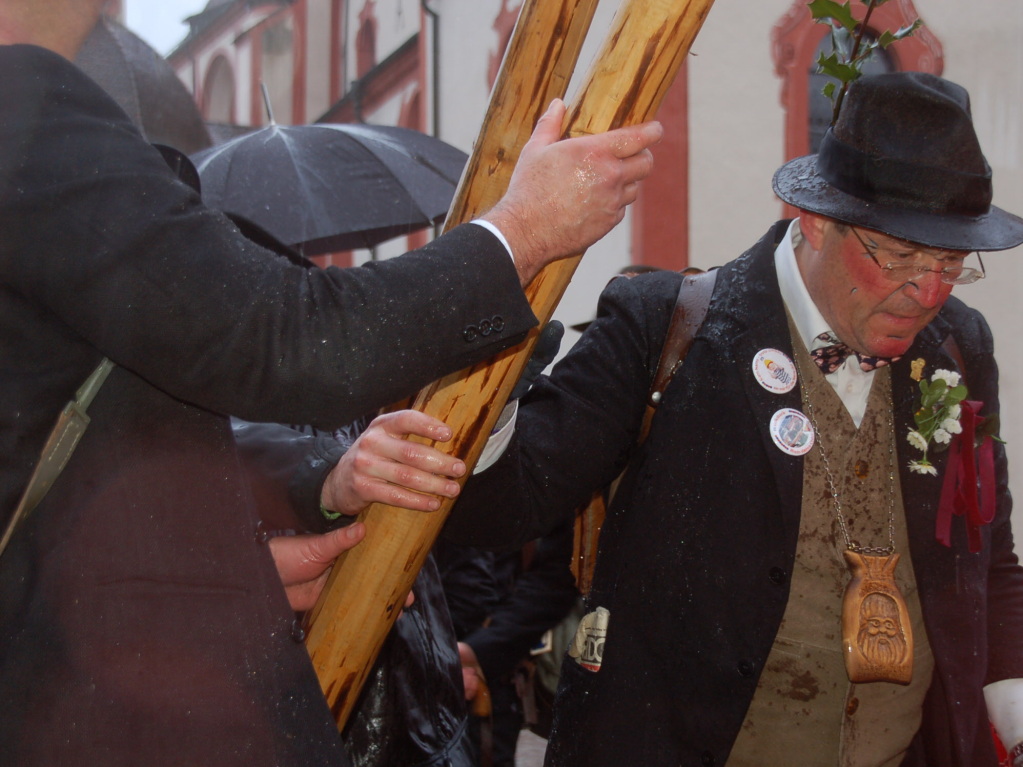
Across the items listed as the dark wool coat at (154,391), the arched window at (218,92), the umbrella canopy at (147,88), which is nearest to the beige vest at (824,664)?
the dark wool coat at (154,391)

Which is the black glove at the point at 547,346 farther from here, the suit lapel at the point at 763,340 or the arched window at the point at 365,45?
the arched window at the point at 365,45

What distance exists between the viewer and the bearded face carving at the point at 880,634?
204 cm

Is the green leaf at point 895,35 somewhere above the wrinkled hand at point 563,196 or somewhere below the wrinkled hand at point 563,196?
above

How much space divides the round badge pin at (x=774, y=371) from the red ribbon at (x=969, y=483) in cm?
39

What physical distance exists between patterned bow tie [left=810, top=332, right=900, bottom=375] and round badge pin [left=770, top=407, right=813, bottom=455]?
0.58 ft

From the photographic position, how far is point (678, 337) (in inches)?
87.7

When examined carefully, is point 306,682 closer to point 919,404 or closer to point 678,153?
point 919,404

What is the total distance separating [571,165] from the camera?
137 centimetres

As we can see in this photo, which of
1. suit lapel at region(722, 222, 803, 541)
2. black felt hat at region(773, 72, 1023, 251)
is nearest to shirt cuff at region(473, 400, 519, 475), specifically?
suit lapel at region(722, 222, 803, 541)

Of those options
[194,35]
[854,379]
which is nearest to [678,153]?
[854,379]

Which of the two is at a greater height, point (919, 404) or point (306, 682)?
point (919, 404)

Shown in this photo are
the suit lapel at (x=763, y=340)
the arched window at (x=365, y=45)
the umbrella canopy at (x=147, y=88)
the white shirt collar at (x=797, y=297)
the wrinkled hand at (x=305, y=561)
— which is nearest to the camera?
the wrinkled hand at (x=305, y=561)

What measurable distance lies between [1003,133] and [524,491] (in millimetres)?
7934

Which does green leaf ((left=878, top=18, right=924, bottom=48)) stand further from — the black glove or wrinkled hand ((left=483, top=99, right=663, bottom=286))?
wrinkled hand ((left=483, top=99, right=663, bottom=286))
